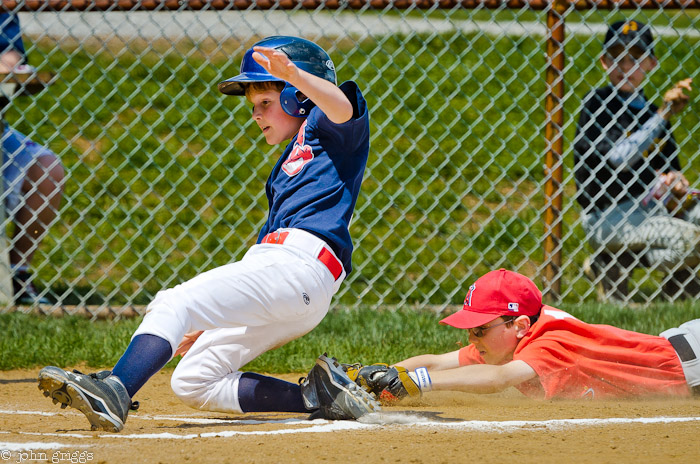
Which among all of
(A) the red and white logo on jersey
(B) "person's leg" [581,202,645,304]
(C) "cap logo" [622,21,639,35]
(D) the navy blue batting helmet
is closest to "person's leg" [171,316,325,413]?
(A) the red and white logo on jersey

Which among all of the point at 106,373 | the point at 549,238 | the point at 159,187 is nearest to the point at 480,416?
the point at 106,373

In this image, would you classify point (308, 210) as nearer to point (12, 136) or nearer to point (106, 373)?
point (106, 373)

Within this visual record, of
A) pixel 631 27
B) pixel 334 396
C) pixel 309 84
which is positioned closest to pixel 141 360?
pixel 334 396

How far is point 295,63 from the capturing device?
3.02m

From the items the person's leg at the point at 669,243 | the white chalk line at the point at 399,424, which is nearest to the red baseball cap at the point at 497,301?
the white chalk line at the point at 399,424

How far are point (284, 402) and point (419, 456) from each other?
0.81 meters

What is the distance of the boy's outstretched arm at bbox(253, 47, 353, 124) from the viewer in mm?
2668

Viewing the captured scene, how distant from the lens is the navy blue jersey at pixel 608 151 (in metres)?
4.96

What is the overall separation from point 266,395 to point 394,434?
1.82 ft

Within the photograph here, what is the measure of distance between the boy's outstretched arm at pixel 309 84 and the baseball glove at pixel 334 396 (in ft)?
2.74

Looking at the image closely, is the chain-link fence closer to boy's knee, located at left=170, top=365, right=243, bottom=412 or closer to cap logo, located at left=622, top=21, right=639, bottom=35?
cap logo, located at left=622, top=21, right=639, bottom=35

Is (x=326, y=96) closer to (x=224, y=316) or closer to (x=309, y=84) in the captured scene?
(x=309, y=84)

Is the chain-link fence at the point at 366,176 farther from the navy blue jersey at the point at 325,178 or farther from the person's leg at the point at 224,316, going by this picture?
the person's leg at the point at 224,316

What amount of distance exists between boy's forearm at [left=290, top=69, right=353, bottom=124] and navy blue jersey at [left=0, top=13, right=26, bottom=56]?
276 cm
